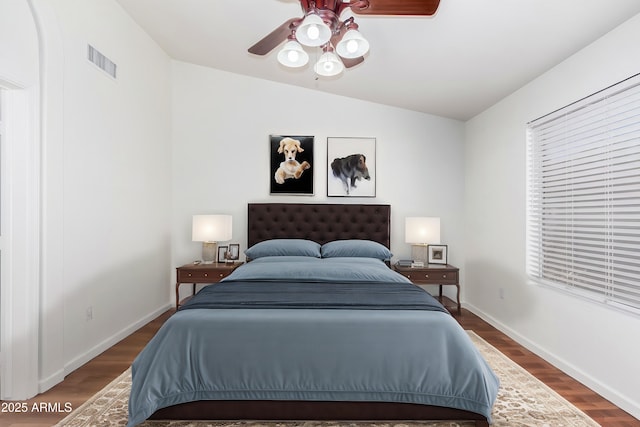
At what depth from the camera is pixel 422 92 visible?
3854 millimetres

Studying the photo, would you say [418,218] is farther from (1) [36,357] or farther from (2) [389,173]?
(1) [36,357]

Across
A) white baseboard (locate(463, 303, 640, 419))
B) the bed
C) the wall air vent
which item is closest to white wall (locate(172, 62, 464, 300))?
the wall air vent

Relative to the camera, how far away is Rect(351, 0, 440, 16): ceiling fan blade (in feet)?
6.06

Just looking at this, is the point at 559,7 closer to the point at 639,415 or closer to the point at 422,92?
the point at 422,92

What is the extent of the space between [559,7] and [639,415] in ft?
8.26

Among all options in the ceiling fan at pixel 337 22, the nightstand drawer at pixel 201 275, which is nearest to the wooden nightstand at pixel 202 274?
the nightstand drawer at pixel 201 275

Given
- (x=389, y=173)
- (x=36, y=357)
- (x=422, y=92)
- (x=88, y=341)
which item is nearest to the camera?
(x=36, y=357)

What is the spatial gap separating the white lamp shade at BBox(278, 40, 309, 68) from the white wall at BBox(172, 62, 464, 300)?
213 cm

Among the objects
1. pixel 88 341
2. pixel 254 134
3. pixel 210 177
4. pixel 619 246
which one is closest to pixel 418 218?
pixel 619 246

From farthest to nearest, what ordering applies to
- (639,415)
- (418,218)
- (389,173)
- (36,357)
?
(389,173)
(418,218)
(36,357)
(639,415)

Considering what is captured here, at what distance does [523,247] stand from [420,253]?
120 centimetres

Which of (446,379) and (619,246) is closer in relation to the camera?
(446,379)

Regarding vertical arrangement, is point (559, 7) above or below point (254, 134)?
above

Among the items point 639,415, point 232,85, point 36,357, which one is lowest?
point 639,415
